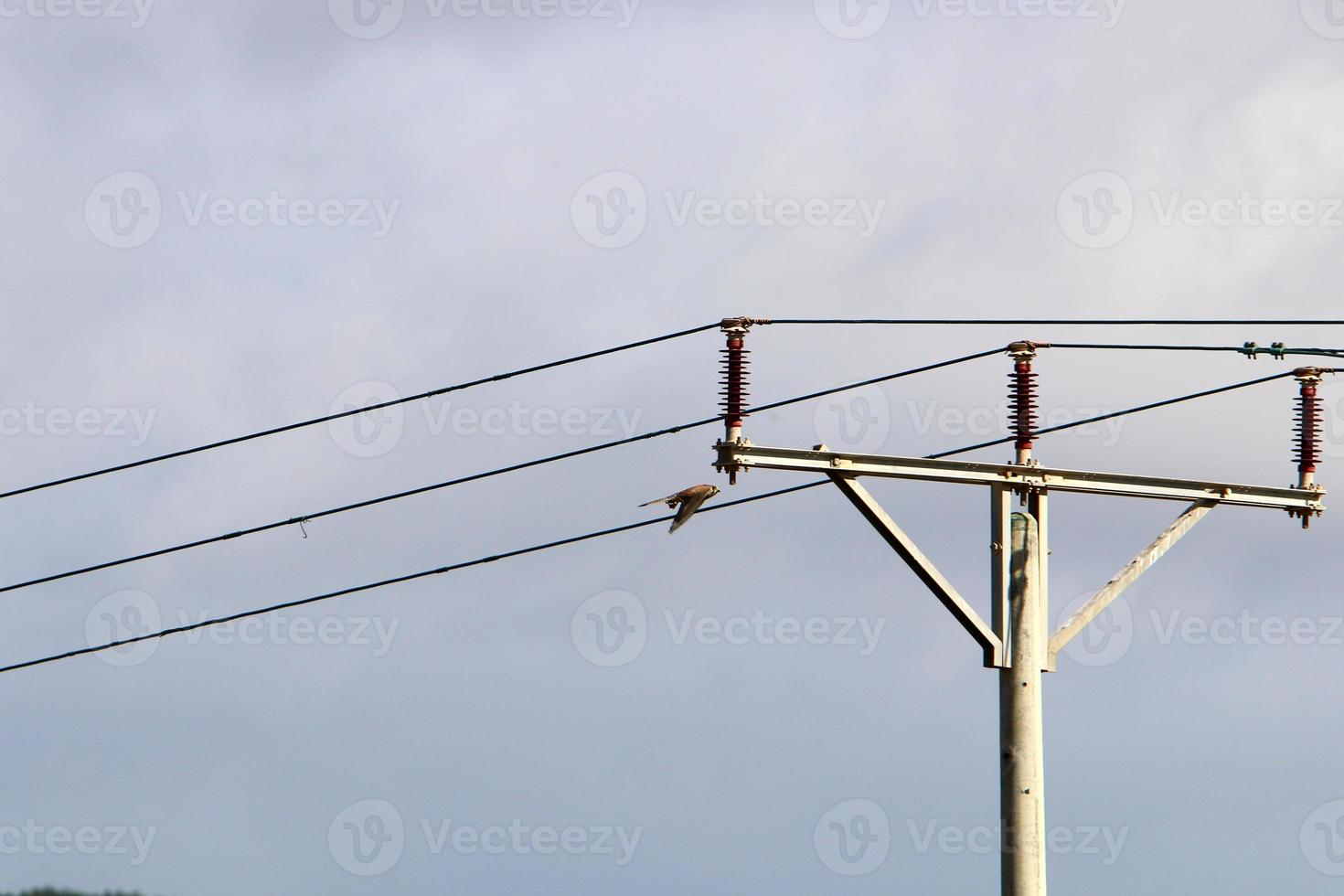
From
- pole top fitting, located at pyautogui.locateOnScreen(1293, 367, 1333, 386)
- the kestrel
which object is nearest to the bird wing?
the kestrel

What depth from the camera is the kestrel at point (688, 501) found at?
58.5ft

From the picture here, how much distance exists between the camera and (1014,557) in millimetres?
17438

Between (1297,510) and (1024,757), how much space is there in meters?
4.24

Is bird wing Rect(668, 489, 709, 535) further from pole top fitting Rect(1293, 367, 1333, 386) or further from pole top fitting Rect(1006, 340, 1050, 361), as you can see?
pole top fitting Rect(1293, 367, 1333, 386)

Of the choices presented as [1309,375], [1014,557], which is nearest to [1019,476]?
[1014,557]

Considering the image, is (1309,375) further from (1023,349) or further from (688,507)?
(688,507)

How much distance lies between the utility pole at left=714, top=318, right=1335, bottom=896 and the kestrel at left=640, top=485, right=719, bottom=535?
83 centimetres

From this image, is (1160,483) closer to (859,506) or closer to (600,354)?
(859,506)

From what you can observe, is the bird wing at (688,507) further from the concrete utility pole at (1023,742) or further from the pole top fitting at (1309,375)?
the pole top fitting at (1309,375)

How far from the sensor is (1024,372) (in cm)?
1783

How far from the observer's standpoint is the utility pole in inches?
660

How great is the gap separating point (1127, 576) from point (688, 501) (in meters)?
3.95

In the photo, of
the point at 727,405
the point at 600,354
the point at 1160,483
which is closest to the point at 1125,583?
the point at 1160,483

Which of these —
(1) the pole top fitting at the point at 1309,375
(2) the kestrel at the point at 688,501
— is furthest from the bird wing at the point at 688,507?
(1) the pole top fitting at the point at 1309,375
